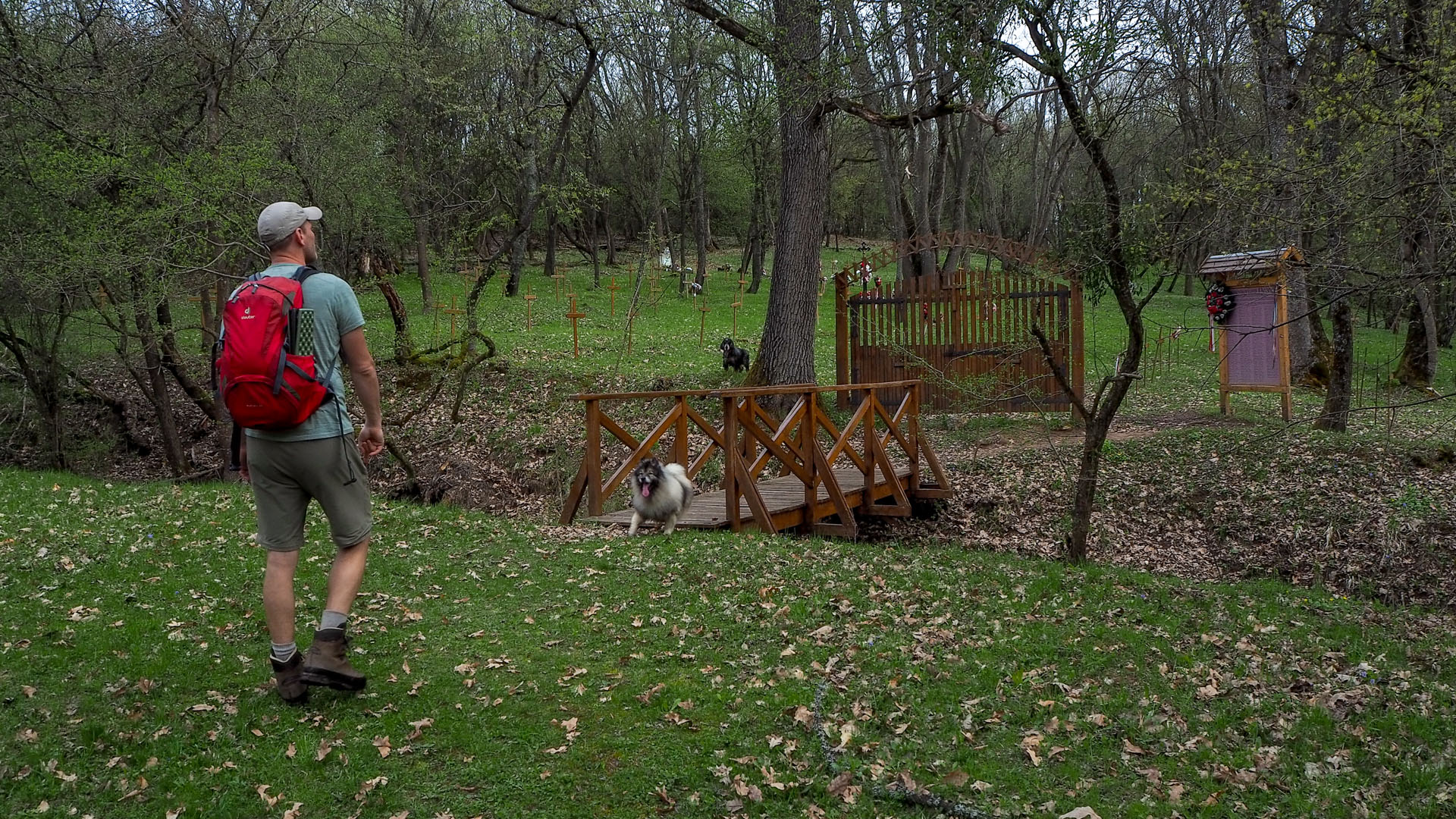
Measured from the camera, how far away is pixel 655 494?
9500 mm

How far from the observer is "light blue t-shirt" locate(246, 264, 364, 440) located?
4.42 meters

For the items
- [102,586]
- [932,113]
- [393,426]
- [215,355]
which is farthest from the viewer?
[393,426]

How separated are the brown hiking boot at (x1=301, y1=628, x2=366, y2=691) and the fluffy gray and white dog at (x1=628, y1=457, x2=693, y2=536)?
479 centimetres

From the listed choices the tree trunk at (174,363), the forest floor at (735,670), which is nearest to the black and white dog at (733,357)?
the forest floor at (735,670)

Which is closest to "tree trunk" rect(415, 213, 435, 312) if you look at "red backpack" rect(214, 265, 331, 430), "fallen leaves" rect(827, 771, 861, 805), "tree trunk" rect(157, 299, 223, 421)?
"tree trunk" rect(157, 299, 223, 421)

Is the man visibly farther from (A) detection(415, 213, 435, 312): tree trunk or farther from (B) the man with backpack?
(A) detection(415, 213, 435, 312): tree trunk

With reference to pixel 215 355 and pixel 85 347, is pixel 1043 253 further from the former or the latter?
pixel 85 347

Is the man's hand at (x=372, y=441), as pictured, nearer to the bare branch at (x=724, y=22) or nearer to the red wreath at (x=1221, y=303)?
the bare branch at (x=724, y=22)

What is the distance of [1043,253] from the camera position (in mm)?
15953

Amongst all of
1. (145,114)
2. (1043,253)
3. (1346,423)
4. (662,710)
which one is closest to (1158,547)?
(1346,423)

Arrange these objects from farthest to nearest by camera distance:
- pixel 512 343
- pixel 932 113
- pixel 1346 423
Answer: pixel 512 343, pixel 1346 423, pixel 932 113

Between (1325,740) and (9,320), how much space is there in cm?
1842

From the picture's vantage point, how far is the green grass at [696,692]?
426 cm

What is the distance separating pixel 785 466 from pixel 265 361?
26.2 ft
